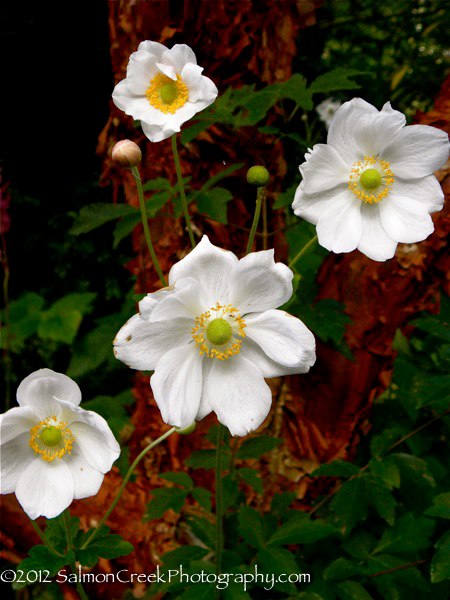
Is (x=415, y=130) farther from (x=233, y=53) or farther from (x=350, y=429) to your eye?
(x=350, y=429)

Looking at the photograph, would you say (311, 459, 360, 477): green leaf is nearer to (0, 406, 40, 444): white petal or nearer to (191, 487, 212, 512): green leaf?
(191, 487, 212, 512): green leaf

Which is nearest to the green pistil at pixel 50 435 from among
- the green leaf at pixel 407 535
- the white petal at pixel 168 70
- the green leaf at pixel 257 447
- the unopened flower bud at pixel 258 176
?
the green leaf at pixel 257 447

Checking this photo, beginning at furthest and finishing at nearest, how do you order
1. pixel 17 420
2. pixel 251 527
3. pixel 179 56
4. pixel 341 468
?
pixel 341 468 → pixel 251 527 → pixel 179 56 → pixel 17 420

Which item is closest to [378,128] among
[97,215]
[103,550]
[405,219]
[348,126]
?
[348,126]

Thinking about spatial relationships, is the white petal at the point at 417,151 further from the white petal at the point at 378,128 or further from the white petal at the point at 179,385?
the white petal at the point at 179,385

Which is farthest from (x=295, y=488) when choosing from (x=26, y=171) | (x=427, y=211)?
(x=26, y=171)

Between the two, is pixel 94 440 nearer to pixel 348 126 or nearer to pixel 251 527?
pixel 251 527
